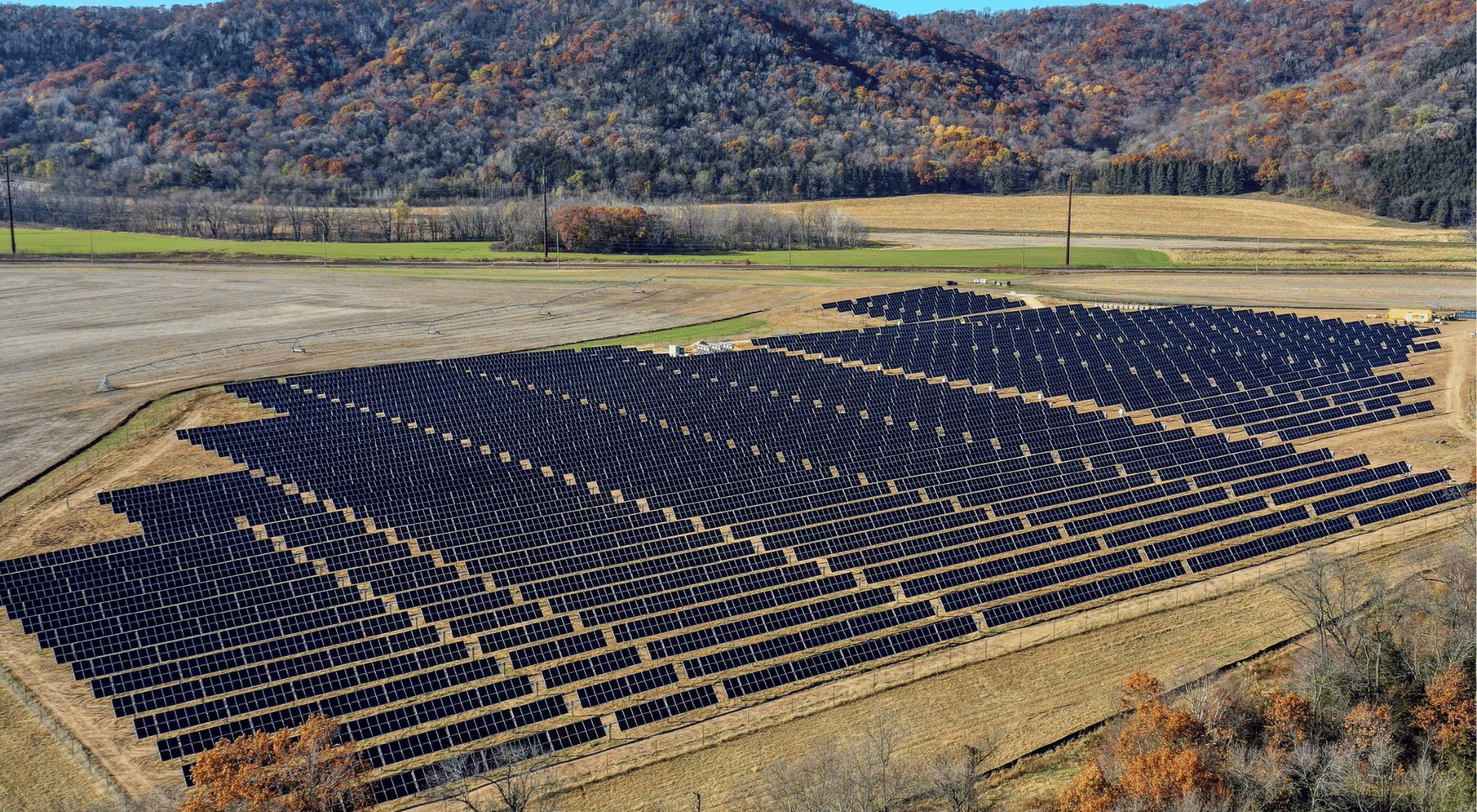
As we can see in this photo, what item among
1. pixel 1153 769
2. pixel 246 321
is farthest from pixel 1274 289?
pixel 1153 769

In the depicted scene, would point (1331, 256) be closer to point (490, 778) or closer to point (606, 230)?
point (606, 230)

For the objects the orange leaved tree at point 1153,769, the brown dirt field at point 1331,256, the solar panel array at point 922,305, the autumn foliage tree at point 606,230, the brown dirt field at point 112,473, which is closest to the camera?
the orange leaved tree at point 1153,769

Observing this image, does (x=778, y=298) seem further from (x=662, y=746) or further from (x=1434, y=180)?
(x=1434, y=180)

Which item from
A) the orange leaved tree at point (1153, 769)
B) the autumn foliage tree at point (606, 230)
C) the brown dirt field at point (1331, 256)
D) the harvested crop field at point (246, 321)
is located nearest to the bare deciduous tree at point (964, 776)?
the orange leaved tree at point (1153, 769)

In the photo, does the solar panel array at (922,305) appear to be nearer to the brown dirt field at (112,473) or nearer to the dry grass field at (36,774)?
the brown dirt field at (112,473)

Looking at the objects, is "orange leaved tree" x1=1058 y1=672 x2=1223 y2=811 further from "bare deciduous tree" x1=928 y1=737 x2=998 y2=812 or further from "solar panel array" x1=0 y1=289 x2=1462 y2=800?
"solar panel array" x1=0 y1=289 x2=1462 y2=800

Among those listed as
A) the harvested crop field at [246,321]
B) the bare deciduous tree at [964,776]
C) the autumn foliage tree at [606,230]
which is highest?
the autumn foliage tree at [606,230]

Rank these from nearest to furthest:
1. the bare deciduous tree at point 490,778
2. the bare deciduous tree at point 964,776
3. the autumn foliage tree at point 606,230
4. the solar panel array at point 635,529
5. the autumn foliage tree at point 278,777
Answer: the autumn foliage tree at point 278,777 < the bare deciduous tree at point 964,776 < the bare deciduous tree at point 490,778 < the solar panel array at point 635,529 < the autumn foliage tree at point 606,230

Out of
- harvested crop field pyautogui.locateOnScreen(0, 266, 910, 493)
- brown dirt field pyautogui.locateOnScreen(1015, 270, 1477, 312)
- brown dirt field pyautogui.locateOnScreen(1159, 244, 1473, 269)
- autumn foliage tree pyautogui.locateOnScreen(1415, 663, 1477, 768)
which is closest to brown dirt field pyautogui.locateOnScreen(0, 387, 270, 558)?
harvested crop field pyautogui.locateOnScreen(0, 266, 910, 493)
